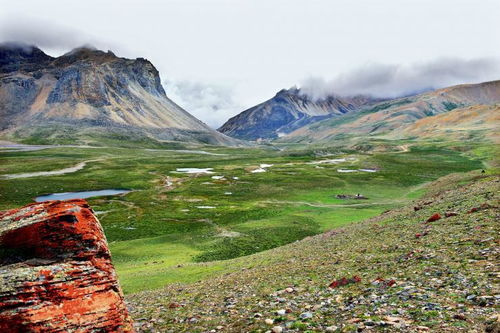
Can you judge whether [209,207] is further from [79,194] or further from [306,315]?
[306,315]

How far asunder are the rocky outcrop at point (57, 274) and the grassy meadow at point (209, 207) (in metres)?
18.2

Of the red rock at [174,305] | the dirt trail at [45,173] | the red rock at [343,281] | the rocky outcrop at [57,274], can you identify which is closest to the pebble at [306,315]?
the red rock at [343,281]

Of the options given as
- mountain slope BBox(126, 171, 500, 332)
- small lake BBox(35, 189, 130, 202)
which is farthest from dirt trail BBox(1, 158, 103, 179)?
mountain slope BBox(126, 171, 500, 332)

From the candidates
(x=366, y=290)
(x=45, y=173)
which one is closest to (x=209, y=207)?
(x=366, y=290)

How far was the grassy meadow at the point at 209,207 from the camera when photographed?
49750 millimetres

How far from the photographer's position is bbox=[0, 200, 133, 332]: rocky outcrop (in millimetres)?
13734

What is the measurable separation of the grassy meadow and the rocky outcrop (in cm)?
1819

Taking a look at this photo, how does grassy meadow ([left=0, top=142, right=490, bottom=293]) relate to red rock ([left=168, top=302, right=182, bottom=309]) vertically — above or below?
below

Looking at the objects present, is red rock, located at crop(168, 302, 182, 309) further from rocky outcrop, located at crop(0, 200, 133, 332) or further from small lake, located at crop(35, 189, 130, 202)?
small lake, located at crop(35, 189, 130, 202)

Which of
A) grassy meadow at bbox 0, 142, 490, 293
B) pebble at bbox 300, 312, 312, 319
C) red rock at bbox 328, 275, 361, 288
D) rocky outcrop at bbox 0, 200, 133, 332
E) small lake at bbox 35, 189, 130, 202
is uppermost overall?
rocky outcrop at bbox 0, 200, 133, 332

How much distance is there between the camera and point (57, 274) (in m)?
15.1

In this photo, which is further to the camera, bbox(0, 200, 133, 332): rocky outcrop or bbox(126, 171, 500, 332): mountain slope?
bbox(126, 171, 500, 332): mountain slope

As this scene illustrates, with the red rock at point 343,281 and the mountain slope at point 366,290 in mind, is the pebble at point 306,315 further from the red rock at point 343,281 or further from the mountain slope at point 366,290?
the red rock at point 343,281

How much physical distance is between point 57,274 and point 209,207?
78.8 m
